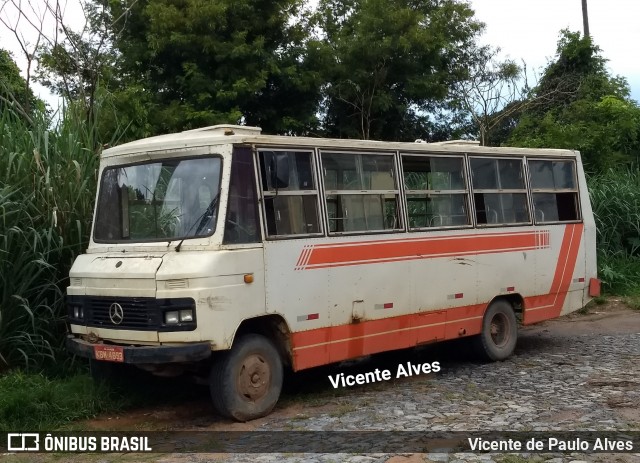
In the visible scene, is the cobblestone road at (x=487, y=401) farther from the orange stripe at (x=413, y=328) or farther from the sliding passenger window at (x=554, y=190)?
the sliding passenger window at (x=554, y=190)

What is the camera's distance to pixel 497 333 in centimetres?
976

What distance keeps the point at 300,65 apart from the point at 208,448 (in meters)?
13.7

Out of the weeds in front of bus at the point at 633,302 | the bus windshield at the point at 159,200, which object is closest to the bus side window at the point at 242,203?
the bus windshield at the point at 159,200

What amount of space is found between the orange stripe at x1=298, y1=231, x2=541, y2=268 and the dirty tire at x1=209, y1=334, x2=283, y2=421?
91 cm

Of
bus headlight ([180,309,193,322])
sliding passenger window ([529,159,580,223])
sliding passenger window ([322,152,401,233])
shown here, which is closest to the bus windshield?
bus headlight ([180,309,193,322])

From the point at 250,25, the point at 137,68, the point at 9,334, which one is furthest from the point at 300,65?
the point at 9,334

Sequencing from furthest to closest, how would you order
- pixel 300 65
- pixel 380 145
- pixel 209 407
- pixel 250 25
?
pixel 300 65
pixel 250 25
pixel 380 145
pixel 209 407

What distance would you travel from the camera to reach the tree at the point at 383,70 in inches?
759

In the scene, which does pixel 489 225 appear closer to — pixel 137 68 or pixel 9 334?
pixel 9 334

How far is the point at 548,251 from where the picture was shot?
10125mm

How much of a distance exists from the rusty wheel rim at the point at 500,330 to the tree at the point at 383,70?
32.6 feet

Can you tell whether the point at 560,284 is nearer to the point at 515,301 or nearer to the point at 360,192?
the point at 515,301

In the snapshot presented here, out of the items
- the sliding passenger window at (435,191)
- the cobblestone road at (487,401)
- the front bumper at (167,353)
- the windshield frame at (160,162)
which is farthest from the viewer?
the sliding passenger window at (435,191)

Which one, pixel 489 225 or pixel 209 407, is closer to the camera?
pixel 209 407
